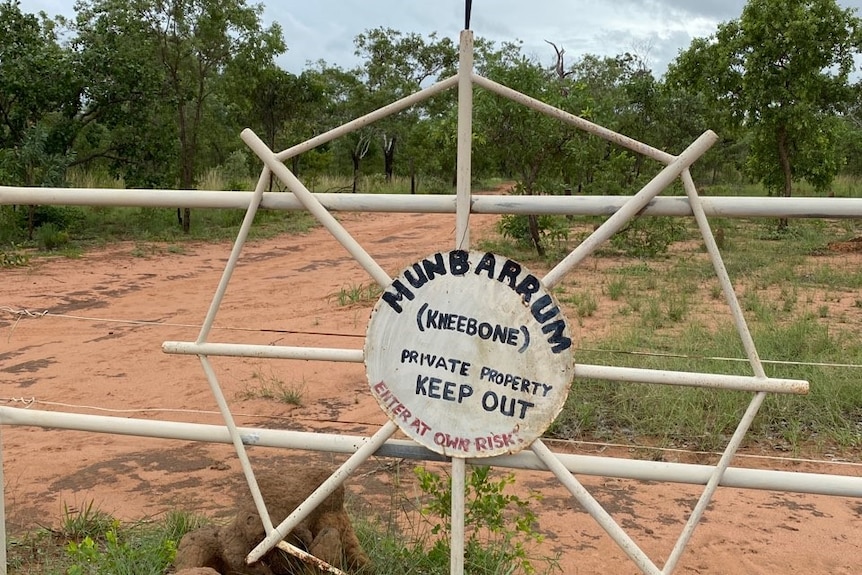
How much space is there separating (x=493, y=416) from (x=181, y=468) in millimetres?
2444

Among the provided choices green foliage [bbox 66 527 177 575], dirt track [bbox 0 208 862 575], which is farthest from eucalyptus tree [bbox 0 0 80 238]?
green foliage [bbox 66 527 177 575]

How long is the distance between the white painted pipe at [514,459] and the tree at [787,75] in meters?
12.3

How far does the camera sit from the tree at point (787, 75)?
12.3m

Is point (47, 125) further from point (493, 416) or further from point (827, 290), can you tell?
point (493, 416)

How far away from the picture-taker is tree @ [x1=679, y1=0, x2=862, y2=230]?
12266 millimetres

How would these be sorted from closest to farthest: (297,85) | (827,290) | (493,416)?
(493,416), (827,290), (297,85)

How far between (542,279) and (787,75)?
1282 cm

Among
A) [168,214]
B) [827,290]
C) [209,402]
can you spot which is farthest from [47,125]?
[827,290]

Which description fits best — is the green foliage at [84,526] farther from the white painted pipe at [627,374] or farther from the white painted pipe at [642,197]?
the white painted pipe at [642,197]

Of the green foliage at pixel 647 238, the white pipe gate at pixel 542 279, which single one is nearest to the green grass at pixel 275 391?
the white pipe gate at pixel 542 279

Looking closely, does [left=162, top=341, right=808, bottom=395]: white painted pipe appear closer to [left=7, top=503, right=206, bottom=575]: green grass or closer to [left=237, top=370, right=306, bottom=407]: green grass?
[left=7, top=503, right=206, bottom=575]: green grass

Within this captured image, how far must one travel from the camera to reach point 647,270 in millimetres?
9352

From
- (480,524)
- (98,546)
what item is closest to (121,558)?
(98,546)

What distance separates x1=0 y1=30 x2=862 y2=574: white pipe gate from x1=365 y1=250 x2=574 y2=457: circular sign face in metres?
0.04
